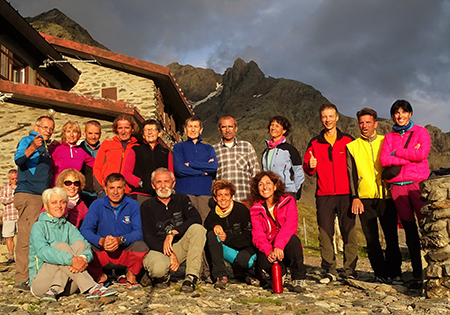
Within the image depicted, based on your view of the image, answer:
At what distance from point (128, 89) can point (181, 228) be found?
12457 mm

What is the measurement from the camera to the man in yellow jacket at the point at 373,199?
5461mm

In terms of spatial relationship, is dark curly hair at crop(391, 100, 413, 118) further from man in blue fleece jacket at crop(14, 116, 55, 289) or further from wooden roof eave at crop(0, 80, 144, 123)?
wooden roof eave at crop(0, 80, 144, 123)

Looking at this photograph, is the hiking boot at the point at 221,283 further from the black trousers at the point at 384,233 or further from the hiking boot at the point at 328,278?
the black trousers at the point at 384,233

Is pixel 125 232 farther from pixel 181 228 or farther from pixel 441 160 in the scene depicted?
pixel 441 160

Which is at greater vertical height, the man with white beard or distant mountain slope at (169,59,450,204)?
distant mountain slope at (169,59,450,204)

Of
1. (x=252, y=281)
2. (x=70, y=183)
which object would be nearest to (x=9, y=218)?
(x=70, y=183)

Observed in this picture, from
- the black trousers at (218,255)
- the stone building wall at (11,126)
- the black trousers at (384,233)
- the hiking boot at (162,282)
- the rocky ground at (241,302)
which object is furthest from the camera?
the stone building wall at (11,126)

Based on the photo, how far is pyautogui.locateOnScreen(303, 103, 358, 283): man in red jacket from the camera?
5719mm

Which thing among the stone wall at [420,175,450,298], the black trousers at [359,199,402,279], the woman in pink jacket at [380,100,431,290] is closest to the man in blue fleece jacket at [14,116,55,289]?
the black trousers at [359,199,402,279]

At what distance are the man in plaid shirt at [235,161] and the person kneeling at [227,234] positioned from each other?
0.54 metres

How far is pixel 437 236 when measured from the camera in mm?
4324

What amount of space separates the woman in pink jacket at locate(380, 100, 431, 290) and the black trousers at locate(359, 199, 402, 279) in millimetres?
252

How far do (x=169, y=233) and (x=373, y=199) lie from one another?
3.05 m

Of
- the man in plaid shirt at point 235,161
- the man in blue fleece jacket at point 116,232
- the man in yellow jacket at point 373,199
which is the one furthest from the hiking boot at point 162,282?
the man in yellow jacket at point 373,199
